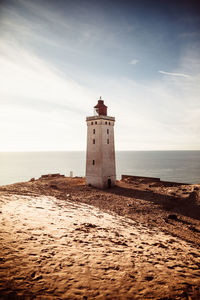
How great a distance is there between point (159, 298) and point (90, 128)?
21091 mm

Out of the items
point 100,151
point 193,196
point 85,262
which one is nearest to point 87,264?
point 85,262

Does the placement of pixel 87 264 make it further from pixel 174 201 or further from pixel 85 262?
pixel 174 201

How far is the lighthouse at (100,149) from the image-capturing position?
2288cm

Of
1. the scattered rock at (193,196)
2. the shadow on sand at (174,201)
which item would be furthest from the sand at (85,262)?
the scattered rock at (193,196)

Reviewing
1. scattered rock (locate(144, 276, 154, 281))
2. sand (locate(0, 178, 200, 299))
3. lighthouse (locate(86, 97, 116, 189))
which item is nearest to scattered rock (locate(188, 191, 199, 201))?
lighthouse (locate(86, 97, 116, 189))

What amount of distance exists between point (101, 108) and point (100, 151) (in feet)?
20.2

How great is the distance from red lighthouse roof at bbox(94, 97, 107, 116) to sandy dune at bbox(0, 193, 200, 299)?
18.1 meters

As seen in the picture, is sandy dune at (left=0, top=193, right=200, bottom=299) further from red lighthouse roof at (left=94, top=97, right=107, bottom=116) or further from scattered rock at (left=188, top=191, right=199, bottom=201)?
red lighthouse roof at (left=94, top=97, right=107, bottom=116)

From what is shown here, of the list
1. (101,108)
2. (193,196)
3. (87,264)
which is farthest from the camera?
(101,108)

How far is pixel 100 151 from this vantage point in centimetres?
2284

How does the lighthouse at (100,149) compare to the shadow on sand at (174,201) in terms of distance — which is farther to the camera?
the lighthouse at (100,149)

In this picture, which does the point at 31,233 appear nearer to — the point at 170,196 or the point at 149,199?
the point at 149,199

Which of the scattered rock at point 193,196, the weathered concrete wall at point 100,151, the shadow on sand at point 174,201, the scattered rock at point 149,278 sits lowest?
the shadow on sand at point 174,201

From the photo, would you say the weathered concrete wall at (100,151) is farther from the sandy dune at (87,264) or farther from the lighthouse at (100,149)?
the sandy dune at (87,264)
